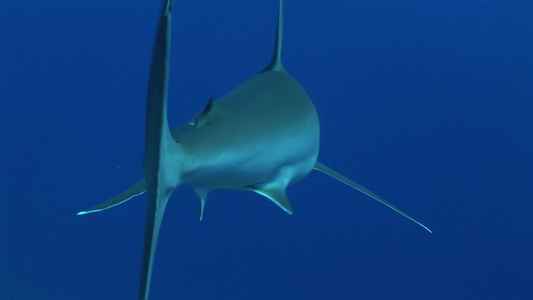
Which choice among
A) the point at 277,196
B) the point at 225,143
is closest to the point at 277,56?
the point at 277,196

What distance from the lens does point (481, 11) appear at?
6309 millimetres

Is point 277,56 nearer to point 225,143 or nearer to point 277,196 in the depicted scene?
point 277,196

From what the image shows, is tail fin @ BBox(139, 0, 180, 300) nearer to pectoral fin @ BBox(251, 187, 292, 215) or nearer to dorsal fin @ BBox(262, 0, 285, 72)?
pectoral fin @ BBox(251, 187, 292, 215)

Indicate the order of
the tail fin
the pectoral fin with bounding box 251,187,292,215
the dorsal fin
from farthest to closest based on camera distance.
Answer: the dorsal fin < the pectoral fin with bounding box 251,187,292,215 < the tail fin

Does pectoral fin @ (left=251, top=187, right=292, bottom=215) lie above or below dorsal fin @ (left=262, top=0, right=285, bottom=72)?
below

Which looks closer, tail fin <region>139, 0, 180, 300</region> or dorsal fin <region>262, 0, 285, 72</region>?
tail fin <region>139, 0, 180, 300</region>

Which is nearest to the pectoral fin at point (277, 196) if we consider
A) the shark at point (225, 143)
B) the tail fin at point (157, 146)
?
the shark at point (225, 143)

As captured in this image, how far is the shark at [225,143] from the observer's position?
104 centimetres

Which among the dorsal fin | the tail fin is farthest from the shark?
the dorsal fin

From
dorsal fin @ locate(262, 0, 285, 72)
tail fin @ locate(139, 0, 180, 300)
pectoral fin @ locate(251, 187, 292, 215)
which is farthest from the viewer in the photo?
dorsal fin @ locate(262, 0, 285, 72)

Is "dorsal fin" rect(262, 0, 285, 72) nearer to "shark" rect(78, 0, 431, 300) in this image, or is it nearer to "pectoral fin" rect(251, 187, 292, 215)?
"shark" rect(78, 0, 431, 300)

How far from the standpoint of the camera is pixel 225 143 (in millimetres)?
1314

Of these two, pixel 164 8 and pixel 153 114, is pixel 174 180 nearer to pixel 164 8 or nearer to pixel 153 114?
pixel 153 114

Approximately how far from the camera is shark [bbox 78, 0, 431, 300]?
3.42 feet
